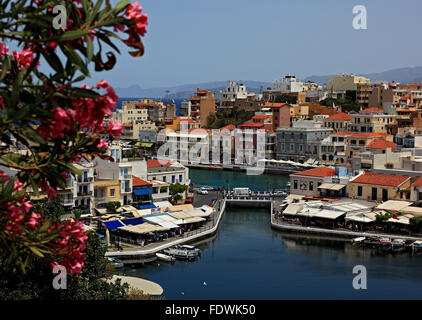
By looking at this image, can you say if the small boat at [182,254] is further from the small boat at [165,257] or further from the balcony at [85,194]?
the balcony at [85,194]

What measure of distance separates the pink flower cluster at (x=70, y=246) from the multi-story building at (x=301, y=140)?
3683 centimetres

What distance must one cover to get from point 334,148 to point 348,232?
16.4 m

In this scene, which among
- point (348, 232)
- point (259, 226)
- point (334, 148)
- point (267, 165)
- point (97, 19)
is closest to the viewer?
point (97, 19)

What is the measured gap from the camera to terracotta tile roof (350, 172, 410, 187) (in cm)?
2250

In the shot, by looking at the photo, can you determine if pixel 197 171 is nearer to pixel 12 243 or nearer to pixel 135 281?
pixel 135 281

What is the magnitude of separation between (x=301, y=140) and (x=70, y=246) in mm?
38176

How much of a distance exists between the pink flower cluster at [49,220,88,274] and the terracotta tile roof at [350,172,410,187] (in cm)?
2147

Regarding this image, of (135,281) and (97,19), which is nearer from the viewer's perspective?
(97,19)

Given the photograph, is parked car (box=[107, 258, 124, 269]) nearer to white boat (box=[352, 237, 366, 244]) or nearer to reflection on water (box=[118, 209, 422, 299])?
reflection on water (box=[118, 209, 422, 299])

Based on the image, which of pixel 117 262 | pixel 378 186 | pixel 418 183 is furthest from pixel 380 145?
pixel 117 262

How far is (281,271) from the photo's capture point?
52.7 ft

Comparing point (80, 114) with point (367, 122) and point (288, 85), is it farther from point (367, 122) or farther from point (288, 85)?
point (288, 85)
